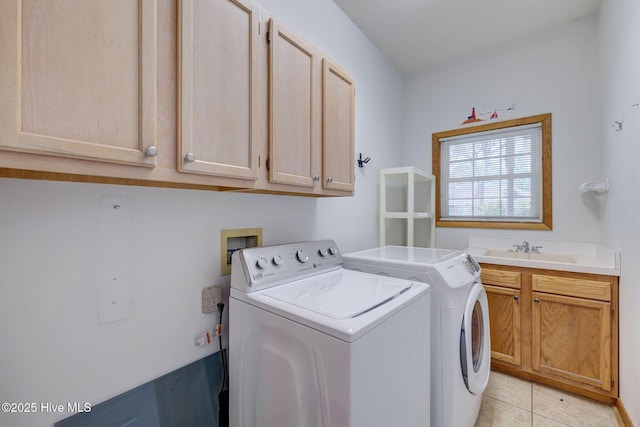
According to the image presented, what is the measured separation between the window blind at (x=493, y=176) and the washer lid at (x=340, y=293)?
6.57 feet

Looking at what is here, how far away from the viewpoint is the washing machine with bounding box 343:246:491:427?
4.36ft

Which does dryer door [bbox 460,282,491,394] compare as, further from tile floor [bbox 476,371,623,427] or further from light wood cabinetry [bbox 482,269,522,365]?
light wood cabinetry [bbox 482,269,522,365]

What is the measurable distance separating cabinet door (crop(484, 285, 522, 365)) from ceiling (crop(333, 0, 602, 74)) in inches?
86.0

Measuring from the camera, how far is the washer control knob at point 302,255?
4.72ft

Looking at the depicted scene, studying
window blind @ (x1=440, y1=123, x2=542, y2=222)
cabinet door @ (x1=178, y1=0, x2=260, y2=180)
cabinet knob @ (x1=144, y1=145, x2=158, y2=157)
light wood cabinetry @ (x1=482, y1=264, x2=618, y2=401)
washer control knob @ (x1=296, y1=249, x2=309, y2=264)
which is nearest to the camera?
cabinet knob @ (x1=144, y1=145, x2=158, y2=157)

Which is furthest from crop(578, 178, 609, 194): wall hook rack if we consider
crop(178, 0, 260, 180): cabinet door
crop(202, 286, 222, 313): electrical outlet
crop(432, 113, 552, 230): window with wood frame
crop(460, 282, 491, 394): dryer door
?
crop(202, 286, 222, 313): electrical outlet

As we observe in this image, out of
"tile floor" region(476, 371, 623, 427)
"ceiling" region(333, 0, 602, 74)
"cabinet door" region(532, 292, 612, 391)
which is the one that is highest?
"ceiling" region(333, 0, 602, 74)

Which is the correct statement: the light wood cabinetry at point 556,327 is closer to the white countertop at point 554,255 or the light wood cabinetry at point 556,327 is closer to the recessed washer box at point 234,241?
the white countertop at point 554,255

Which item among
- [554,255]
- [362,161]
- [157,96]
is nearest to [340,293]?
[157,96]

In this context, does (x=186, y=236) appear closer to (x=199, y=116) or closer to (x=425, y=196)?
(x=199, y=116)

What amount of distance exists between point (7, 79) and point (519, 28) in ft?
10.8

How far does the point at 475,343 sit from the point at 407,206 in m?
1.35

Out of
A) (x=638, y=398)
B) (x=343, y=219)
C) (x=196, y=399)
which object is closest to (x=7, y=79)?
(x=196, y=399)

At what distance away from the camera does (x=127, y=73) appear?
0.76 metres
